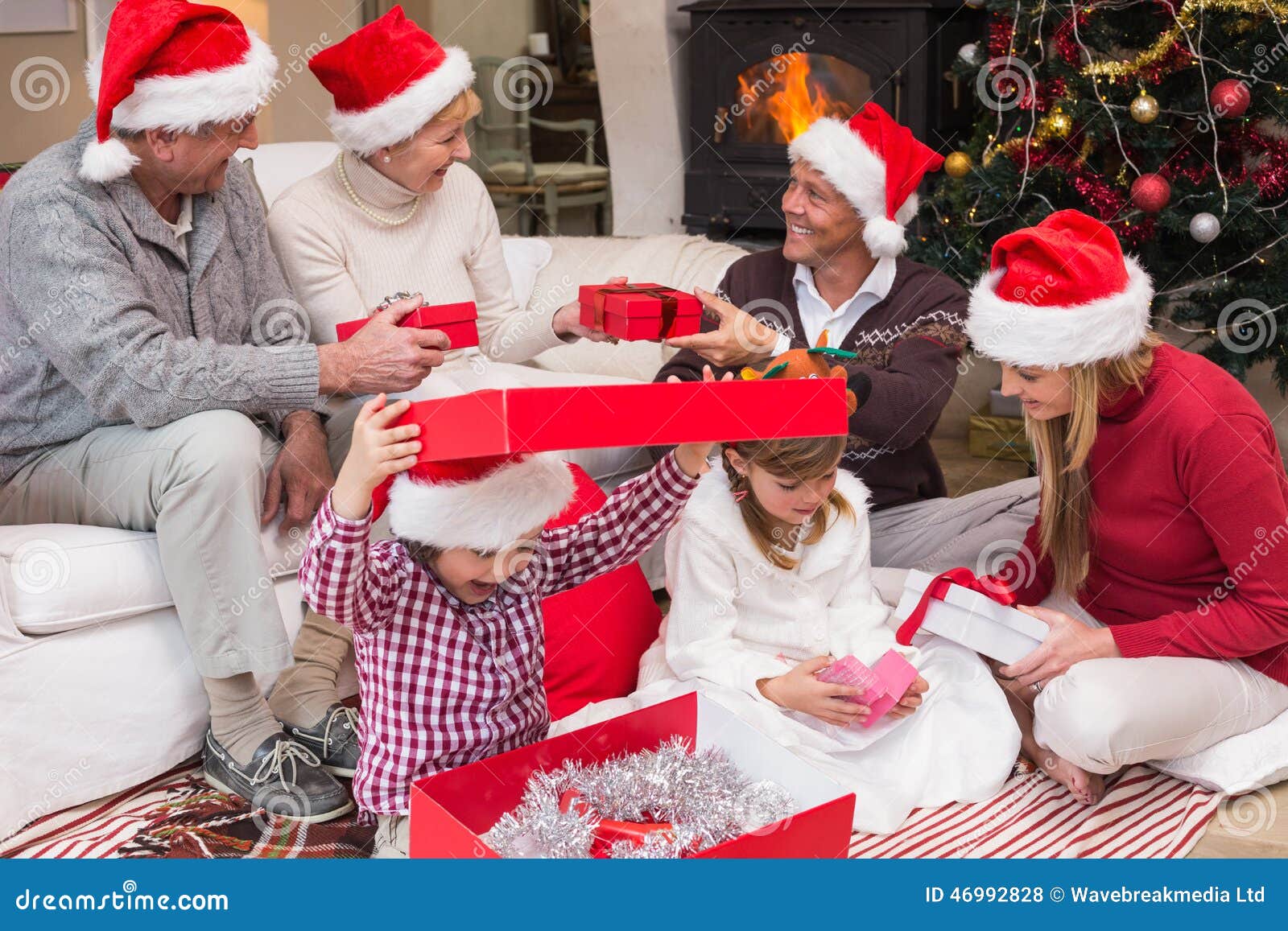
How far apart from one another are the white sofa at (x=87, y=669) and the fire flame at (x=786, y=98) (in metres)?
2.50

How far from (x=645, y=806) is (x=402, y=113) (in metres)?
1.23

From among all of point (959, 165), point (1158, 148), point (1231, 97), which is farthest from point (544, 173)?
point (1231, 97)

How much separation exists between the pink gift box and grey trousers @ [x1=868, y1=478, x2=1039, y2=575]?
418mm

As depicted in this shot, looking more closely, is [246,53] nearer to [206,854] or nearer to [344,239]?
[344,239]

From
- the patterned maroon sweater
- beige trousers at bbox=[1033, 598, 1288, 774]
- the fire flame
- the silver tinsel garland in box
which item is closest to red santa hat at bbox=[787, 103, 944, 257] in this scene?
the patterned maroon sweater

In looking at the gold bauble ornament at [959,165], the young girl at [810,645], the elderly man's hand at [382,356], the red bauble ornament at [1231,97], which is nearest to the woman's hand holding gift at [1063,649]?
the young girl at [810,645]

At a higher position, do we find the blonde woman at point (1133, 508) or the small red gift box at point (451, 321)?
the small red gift box at point (451, 321)

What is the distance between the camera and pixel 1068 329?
1.77 m

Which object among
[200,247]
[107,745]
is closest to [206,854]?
[107,745]

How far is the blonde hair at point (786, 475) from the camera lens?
5.97 ft

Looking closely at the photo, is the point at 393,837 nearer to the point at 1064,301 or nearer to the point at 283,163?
the point at 1064,301

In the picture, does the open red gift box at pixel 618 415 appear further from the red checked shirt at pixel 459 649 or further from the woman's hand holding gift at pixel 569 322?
the woman's hand holding gift at pixel 569 322

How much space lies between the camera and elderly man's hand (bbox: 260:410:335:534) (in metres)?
2.00

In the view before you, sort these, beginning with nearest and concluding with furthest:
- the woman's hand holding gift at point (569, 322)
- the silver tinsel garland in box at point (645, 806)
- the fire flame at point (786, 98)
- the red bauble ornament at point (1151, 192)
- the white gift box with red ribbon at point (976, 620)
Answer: the silver tinsel garland in box at point (645, 806), the white gift box with red ribbon at point (976, 620), the woman's hand holding gift at point (569, 322), the red bauble ornament at point (1151, 192), the fire flame at point (786, 98)
